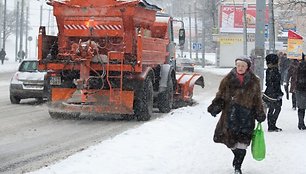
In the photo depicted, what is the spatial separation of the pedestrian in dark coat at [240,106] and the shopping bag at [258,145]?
0.71 ft

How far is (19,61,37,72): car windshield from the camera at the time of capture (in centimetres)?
1916

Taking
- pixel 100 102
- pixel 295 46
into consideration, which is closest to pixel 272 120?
pixel 100 102

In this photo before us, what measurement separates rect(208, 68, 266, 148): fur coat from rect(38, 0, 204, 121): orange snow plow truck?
619 cm

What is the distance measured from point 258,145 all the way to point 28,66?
1298 centimetres

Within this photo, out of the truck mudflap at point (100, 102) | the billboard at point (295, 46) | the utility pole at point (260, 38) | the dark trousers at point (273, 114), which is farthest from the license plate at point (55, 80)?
the billboard at point (295, 46)

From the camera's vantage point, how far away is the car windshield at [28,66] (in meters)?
19.2

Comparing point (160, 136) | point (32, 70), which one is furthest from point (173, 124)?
point (32, 70)

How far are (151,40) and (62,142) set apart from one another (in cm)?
507

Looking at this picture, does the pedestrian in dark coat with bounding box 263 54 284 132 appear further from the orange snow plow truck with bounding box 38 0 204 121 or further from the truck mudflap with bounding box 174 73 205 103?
the truck mudflap with bounding box 174 73 205 103

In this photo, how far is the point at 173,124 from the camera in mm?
13070

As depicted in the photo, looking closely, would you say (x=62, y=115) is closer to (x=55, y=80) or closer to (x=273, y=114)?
(x=55, y=80)

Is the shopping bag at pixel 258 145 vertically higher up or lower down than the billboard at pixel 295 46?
lower down

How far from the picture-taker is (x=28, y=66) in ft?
63.4

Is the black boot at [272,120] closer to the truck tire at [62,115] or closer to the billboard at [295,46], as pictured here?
the truck tire at [62,115]
